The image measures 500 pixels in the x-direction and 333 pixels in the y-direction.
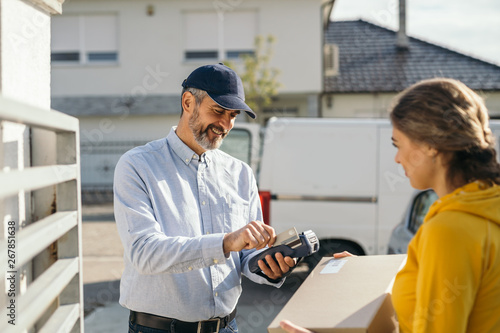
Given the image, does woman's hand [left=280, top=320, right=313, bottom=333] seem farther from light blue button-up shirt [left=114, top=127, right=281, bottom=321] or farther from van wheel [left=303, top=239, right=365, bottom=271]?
van wheel [left=303, top=239, right=365, bottom=271]

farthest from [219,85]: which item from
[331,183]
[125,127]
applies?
[125,127]

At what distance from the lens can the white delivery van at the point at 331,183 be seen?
6809 mm

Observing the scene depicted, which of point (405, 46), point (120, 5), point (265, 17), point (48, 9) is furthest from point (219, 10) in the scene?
point (48, 9)

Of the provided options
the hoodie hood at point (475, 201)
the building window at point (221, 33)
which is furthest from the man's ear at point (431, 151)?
the building window at point (221, 33)

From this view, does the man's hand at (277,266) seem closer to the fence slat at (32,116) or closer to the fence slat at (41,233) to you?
the fence slat at (41,233)

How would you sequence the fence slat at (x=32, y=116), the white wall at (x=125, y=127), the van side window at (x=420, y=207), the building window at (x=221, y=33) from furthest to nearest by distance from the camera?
the white wall at (x=125, y=127) < the building window at (x=221, y=33) < the van side window at (x=420, y=207) < the fence slat at (x=32, y=116)

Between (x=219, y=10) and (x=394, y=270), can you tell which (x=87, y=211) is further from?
(x=394, y=270)

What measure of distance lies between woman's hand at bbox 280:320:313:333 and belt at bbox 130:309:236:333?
0.77 metres

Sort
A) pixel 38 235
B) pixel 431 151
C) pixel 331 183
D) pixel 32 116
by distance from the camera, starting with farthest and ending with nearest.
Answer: pixel 331 183 < pixel 431 151 < pixel 38 235 < pixel 32 116

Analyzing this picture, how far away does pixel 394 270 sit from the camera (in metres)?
2.07

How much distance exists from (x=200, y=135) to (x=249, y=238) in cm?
65

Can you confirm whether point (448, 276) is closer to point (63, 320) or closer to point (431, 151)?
point (431, 151)

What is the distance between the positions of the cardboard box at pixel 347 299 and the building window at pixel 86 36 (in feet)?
57.1

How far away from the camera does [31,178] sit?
1.25m
